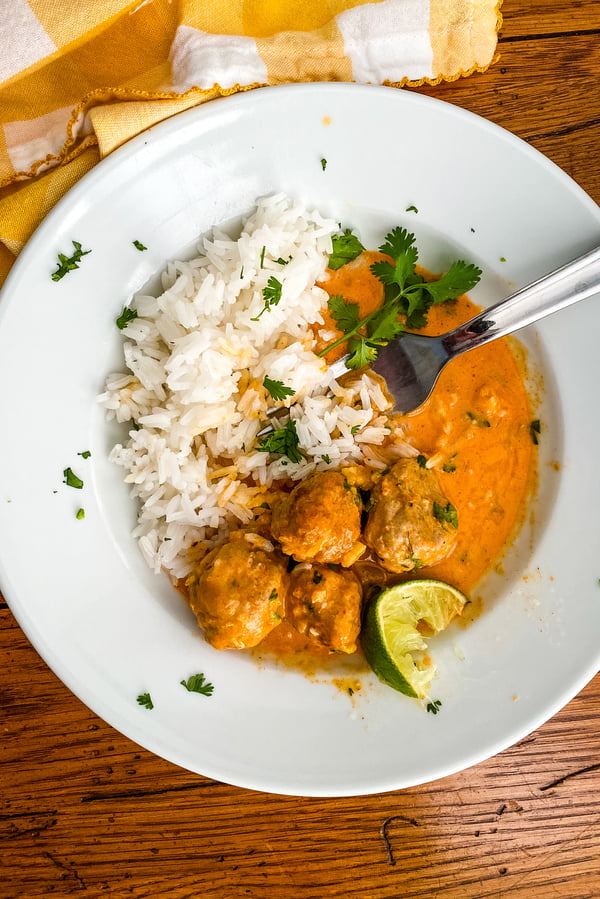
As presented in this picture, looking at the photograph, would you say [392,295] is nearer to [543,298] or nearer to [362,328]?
[362,328]

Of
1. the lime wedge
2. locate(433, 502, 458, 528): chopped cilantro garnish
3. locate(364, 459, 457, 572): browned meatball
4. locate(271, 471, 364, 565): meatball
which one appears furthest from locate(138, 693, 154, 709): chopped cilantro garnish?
locate(433, 502, 458, 528): chopped cilantro garnish

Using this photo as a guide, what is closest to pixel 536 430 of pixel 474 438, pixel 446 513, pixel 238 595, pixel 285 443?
Result: pixel 474 438

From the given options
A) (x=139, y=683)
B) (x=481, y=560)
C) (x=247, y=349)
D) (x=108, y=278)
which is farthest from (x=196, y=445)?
(x=481, y=560)

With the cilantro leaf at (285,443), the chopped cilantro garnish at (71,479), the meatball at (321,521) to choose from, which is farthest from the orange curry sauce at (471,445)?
the chopped cilantro garnish at (71,479)

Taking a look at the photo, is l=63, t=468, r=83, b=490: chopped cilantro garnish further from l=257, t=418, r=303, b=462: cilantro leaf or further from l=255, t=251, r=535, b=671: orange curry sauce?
l=255, t=251, r=535, b=671: orange curry sauce

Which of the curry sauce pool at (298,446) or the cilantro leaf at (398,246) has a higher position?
the cilantro leaf at (398,246)

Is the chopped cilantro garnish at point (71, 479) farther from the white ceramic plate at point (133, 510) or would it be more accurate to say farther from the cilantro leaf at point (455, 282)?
the cilantro leaf at point (455, 282)
